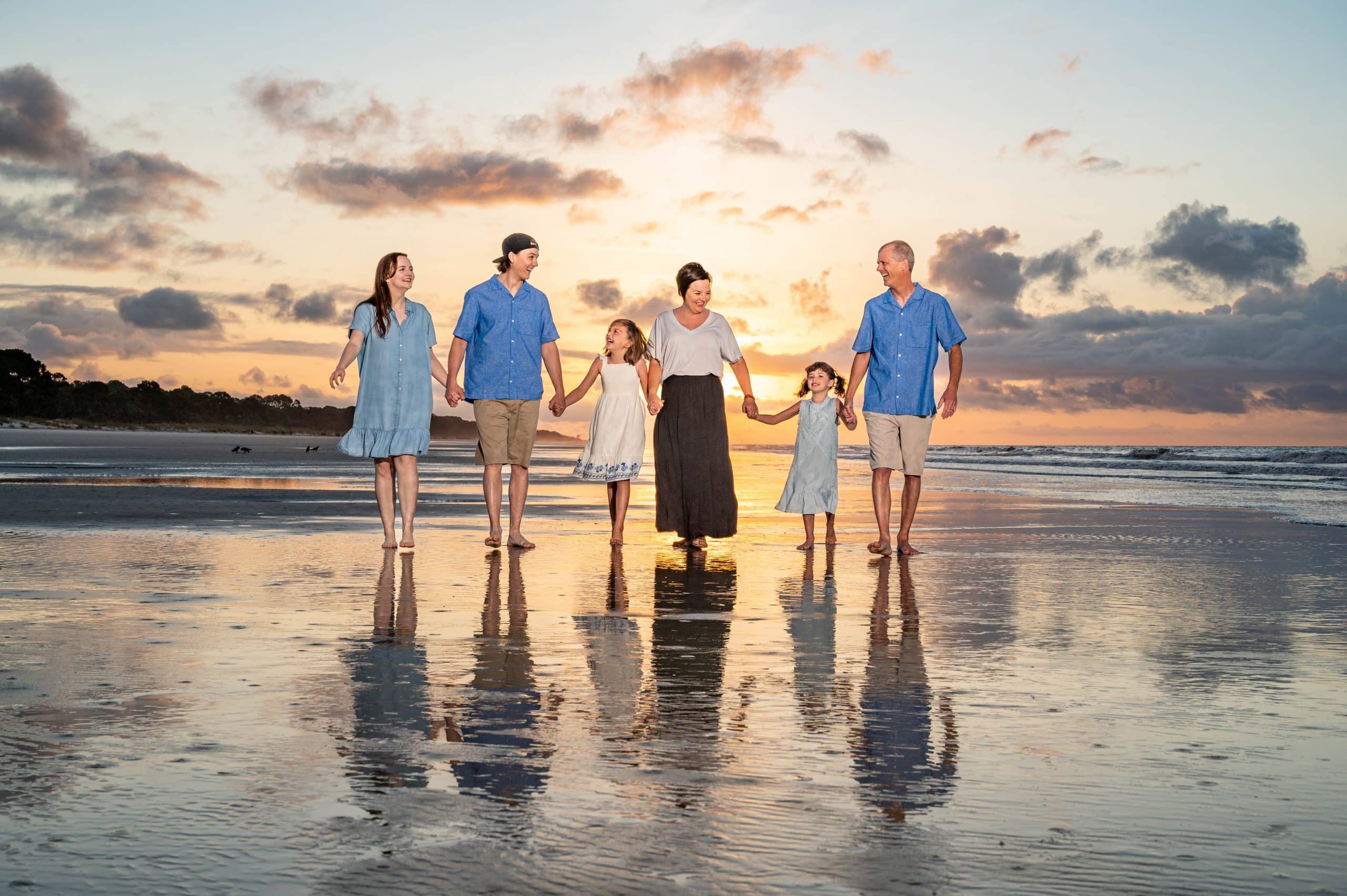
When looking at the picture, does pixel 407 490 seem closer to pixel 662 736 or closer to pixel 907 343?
pixel 907 343

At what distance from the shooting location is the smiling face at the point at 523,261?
9602 millimetres

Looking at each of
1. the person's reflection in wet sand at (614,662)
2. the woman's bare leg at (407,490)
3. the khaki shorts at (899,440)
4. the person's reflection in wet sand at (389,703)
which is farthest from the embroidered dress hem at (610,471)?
the person's reflection in wet sand at (389,703)

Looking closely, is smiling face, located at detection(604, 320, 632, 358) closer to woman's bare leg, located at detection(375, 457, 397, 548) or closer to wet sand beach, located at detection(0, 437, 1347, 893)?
woman's bare leg, located at detection(375, 457, 397, 548)

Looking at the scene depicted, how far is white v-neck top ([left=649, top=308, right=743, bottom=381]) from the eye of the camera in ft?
32.5

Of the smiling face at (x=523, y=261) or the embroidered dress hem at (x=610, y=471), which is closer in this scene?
the smiling face at (x=523, y=261)

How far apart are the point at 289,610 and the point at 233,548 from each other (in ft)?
10.3

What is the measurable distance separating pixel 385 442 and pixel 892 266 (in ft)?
12.9

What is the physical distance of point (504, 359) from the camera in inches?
379

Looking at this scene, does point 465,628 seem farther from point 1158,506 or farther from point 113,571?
point 1158,506

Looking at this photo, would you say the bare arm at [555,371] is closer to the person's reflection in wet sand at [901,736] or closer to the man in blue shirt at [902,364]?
the man in blue shirt at [902,364]

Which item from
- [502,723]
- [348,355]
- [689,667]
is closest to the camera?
[502,723]

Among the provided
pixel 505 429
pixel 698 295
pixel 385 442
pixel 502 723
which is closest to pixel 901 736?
pixel 502 723

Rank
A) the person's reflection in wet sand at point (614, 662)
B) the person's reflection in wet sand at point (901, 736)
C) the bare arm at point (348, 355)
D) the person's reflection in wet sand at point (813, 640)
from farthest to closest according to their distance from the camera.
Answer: the bare arm at point (348, 355) < the person's reflection in wet sand at point (813, 640) < the person's reflection in wet sand at point (614, 662) < the person's reflection in wet sand at point (901, 736)

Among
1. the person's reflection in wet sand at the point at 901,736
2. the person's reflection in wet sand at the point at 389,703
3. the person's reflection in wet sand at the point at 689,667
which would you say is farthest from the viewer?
the person's reflection in wet sand at the point at 689,667
